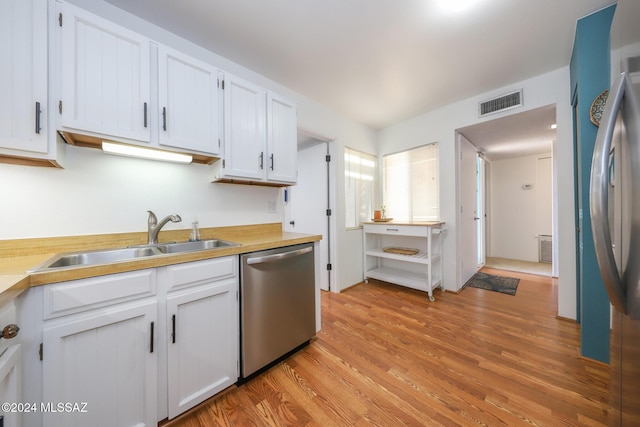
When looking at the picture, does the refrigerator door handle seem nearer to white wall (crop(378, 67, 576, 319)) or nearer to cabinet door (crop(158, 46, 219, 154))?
cabinet door (crop(158, 46, 219, 154))

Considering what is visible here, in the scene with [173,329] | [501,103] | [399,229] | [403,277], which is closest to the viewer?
[173,329]

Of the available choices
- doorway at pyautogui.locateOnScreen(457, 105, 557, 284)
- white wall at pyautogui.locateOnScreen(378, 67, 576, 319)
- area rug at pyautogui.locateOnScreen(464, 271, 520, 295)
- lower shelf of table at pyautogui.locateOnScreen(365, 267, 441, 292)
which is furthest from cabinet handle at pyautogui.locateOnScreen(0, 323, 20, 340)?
area rug at pyautogui.locateOnScreen(464, 271, 520, 295)

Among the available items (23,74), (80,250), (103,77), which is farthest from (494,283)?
(23,74)

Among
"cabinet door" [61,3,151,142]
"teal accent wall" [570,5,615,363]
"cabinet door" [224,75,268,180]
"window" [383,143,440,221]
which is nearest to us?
"cabinet door" [61,3,151,142]

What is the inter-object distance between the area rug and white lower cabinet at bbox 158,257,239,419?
3289 mm

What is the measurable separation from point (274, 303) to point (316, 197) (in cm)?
191

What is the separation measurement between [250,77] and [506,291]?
13.3ft

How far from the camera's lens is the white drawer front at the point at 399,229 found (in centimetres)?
275

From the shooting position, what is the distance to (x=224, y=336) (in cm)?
133

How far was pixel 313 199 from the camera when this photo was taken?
3268 mm

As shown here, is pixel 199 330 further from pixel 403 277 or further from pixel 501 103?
pixel 501 103

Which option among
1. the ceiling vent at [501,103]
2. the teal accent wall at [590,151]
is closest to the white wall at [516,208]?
the ceiling vent at [501,103]

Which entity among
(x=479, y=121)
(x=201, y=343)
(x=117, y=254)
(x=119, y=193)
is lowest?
(x=201, y=343)

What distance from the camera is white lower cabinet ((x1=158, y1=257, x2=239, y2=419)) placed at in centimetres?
114
